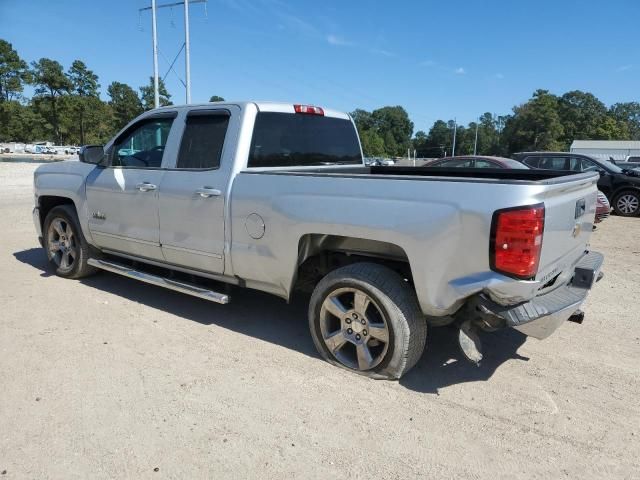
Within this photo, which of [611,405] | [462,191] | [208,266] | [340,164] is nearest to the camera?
[462,191]

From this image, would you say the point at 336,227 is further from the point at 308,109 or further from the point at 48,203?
the point at 48,203

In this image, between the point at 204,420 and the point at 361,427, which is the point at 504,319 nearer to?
the point at 361,427

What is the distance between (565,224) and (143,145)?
393cm

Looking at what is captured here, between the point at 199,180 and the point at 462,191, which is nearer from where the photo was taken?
the point at 462,191

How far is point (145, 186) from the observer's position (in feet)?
15.0

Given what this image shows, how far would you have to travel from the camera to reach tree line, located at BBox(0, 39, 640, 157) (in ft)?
184

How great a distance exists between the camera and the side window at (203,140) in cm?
417

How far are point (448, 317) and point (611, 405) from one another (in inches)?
47.0

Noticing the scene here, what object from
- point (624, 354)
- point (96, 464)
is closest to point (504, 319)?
point (624, 354)

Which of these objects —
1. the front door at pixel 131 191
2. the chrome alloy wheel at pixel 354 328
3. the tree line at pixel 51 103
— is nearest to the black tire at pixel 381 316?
the chrome alloy wheel at pixel 354 328

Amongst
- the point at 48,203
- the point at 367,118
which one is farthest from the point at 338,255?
the point at 367,118

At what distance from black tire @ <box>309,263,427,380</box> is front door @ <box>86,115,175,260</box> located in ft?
6.43

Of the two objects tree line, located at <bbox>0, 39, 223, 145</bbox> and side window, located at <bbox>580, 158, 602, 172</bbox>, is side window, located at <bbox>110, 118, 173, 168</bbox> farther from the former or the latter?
tree line, located at <bbox>0, 39, 223, 145</bbox>

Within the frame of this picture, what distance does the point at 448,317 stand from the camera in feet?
10.6
